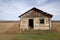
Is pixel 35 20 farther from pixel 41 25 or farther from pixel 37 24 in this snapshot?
pixel 41 25

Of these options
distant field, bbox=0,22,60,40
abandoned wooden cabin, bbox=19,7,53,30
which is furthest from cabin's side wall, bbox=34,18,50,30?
distant field, bbox=0,22,60,40

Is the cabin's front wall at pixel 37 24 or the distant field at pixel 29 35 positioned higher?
the cabin's front wall at pixel 37 24

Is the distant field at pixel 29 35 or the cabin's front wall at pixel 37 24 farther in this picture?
the cabin's front wall at pixel 37 24

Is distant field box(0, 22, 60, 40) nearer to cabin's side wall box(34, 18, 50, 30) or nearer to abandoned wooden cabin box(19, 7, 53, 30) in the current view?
cabin's side wall box(34, 18, 50, 30)

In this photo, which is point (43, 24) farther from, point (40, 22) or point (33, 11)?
point (33, 11)

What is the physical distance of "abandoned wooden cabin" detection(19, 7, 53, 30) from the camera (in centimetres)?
2844

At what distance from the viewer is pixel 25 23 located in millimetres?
29016

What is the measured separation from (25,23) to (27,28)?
1.07 m

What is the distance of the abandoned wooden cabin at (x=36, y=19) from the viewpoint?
1120 inches

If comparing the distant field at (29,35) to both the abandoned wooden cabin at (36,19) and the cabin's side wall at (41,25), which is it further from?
the abandoned wooden cabin at (36,19)

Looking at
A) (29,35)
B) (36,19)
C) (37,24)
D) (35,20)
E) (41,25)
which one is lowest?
(29,35)

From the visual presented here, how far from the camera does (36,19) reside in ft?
94.8

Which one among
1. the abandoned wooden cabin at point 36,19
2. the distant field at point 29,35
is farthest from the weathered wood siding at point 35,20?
the distant field at point 29,35

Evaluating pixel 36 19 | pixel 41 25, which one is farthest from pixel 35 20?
pixel 41 25
